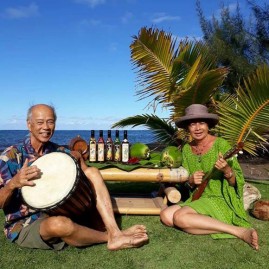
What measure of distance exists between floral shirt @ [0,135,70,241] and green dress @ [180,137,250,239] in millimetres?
1771

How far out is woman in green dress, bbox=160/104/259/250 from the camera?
4075 millimetres

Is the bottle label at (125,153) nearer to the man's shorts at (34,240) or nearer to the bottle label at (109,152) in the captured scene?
the bottle label at (109,152)

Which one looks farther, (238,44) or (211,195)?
(238,44)

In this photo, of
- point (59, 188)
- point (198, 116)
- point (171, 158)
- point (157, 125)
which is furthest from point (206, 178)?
point (157, 125)

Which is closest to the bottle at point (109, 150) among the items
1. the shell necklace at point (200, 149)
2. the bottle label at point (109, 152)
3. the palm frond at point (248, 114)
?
the bottle label at point (109, 152)

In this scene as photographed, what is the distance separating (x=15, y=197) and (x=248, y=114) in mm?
4187

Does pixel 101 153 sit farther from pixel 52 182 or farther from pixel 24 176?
pixel 24 176

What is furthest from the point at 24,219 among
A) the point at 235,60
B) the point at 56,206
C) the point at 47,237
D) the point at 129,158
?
the point at 235,60

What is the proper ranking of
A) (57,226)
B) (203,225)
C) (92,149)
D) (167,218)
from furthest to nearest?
(92,149) → (167,218) → (203,225) → (57,226)

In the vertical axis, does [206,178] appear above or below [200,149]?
below

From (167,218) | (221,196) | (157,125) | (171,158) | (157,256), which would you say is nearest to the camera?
(157,256)

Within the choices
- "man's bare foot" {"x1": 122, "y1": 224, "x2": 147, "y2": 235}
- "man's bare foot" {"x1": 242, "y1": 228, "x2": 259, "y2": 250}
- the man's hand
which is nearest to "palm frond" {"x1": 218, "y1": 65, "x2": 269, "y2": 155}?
"man's bare foot" {"x1": 242, "y1": 228, "x2": 259, "y2": 250}

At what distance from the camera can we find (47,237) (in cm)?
356

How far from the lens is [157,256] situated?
373cm
